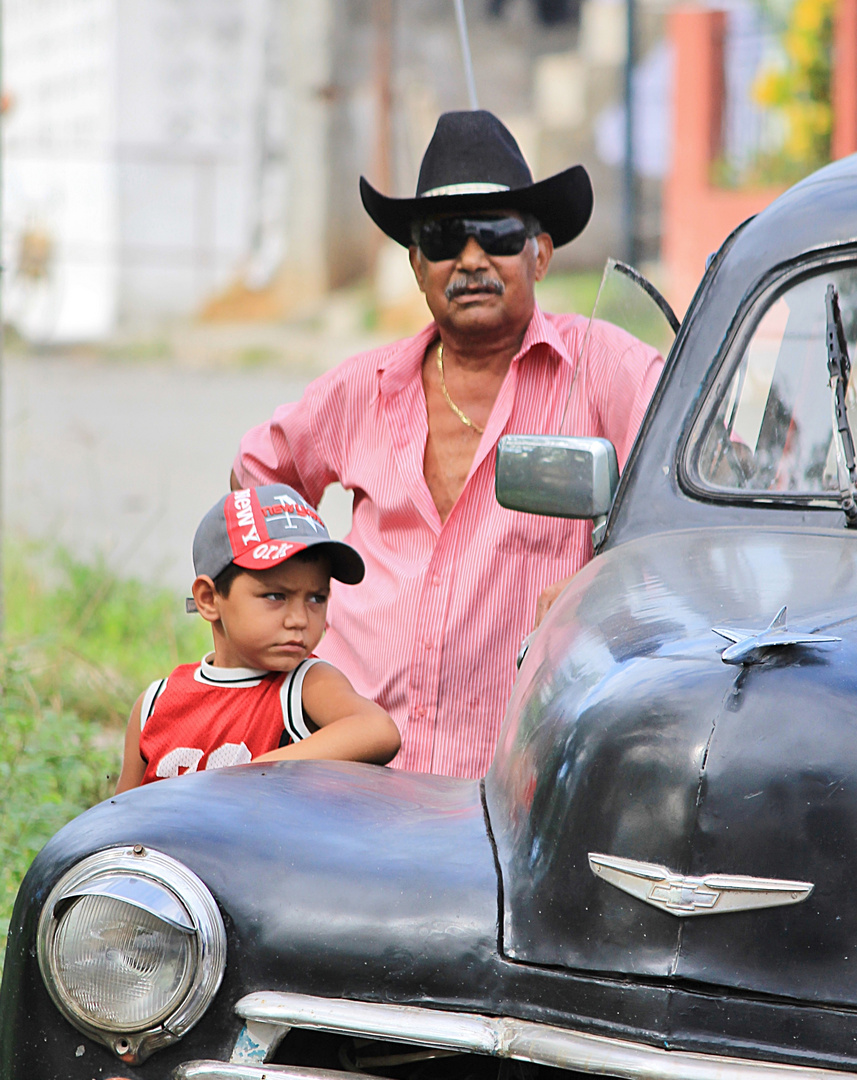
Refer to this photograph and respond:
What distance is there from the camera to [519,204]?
3553 mm

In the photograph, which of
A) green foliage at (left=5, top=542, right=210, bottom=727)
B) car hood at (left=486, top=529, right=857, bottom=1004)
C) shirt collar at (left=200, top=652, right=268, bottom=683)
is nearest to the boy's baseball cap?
shirt collar at (left=200, top=652, right=268, bottom=683)

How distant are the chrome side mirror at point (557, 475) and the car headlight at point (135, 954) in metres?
1.06

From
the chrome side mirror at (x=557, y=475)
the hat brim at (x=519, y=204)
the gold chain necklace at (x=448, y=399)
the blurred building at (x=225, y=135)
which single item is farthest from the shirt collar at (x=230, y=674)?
the blurred building at (x=225, y=135)

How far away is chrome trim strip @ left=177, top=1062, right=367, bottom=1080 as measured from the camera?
5.95ft

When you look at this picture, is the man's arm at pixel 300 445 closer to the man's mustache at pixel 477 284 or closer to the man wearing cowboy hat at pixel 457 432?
the man wearing cowboy hat at pixel 457 432

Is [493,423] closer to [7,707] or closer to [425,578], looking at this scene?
[425,578]

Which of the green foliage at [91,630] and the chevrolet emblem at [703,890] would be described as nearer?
the chevrolet emblem at [703,890]

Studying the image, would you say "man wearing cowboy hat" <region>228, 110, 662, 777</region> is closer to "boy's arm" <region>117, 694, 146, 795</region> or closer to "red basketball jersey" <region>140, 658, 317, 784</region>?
"red basketball jersey" <region>140, 658, 317, 784</region>

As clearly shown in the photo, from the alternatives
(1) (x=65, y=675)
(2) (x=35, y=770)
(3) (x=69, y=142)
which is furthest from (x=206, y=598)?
(3) (x=69, y=142)

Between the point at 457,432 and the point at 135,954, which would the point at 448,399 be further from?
the point at 135,954

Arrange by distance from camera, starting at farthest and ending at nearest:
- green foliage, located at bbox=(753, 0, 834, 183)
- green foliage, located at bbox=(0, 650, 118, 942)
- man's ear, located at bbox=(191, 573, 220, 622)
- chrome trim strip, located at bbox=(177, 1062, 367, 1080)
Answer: green foliage, located at bbox=(753, 0, 834, 183), green foliage, located at bbox=(0, 650, 118, 942), man's ear, located at bbox=(191, 573, 220, 622), chrome trim strip, located at bbox=(177, 1062, 367, 1080)

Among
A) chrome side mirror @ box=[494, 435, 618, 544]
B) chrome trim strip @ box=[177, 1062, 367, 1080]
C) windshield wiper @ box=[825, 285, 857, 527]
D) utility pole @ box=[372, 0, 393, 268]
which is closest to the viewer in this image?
chrome trim strip @ box=[177, 1062, 367, 1080]

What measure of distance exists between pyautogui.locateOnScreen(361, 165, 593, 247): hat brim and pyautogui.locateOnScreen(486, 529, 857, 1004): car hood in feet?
5.31

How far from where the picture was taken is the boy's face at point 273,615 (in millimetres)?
2775
